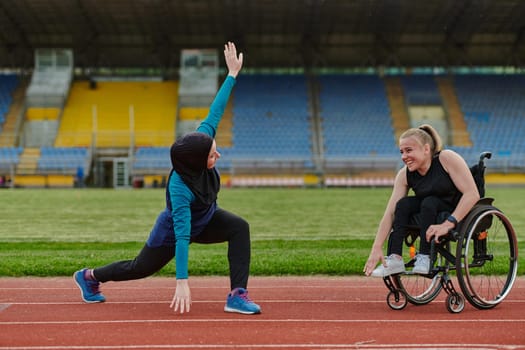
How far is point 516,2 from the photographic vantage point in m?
40.5

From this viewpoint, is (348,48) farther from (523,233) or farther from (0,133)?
(523,233)

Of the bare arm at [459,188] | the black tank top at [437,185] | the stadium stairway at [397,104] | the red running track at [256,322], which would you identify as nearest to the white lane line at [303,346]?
the red running track at [256,322]

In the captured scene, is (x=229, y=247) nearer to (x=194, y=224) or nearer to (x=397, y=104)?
(x=194, y=224)

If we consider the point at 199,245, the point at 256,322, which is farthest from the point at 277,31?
the point at 256,322

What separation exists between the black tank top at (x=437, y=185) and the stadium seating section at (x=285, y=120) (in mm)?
32761

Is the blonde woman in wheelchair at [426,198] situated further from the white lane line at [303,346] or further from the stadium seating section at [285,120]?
→ the stadium seating section at [285,120]

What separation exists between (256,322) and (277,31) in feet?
137

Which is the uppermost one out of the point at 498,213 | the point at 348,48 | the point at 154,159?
the point at 348,48

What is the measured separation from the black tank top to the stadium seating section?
3276cm

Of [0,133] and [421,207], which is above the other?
[0,133]

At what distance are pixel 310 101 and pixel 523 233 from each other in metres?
31.8

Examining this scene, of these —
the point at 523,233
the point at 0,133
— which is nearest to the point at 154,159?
the point at 0,133

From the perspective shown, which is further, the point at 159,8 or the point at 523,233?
the point at 159,8

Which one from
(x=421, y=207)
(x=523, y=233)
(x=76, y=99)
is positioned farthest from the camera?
(x=76, y=99)
